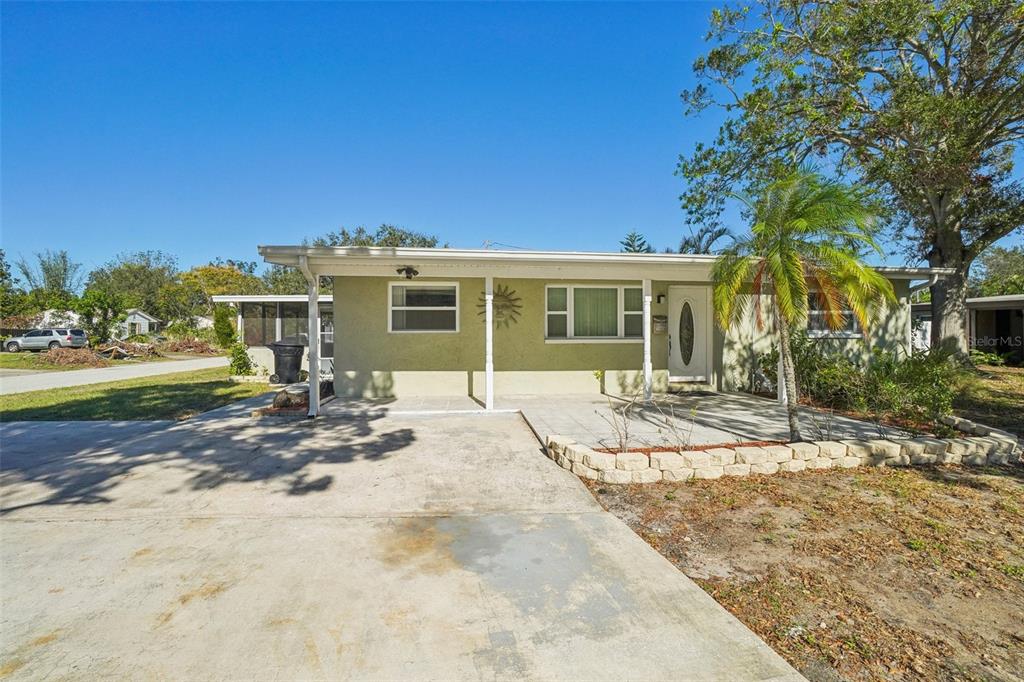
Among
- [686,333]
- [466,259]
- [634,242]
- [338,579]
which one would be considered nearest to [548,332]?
[466,259]

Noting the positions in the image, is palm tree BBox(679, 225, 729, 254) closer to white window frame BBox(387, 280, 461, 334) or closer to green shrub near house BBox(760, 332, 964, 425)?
green shrub near house BBox(760, 332, 964, 425)

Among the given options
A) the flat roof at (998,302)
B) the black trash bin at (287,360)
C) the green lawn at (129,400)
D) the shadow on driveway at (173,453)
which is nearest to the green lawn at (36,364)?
the green lawn at (129,400)

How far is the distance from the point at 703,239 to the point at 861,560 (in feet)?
56.6

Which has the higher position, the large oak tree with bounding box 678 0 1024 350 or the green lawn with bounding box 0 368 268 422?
the large oak tree with bounding box 678 0 1024 350

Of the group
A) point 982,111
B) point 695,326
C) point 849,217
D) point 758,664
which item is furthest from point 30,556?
point 982,111

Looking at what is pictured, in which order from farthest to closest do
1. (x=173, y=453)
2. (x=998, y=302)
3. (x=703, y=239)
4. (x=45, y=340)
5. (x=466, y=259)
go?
1. (x=45, y=340)
2. (x=703, y=239)
3. (x=998, y=302)
4. (x=466, y=259)
5. (x=173, y=453)

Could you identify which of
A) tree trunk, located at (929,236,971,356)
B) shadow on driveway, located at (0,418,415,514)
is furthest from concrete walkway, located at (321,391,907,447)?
tree trunk, located at (929,236,971,356)

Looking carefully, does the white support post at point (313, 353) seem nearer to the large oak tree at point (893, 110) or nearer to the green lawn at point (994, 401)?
Result: the large oak tree at point (893, 110)

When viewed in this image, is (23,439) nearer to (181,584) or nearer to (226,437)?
(226,437)

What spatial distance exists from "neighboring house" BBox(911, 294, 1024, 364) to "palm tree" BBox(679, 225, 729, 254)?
7.98 m

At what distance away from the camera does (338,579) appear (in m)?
2.68

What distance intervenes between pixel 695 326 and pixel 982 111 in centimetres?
674

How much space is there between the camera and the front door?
9539 millimetres

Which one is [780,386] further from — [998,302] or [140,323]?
[140,323]
